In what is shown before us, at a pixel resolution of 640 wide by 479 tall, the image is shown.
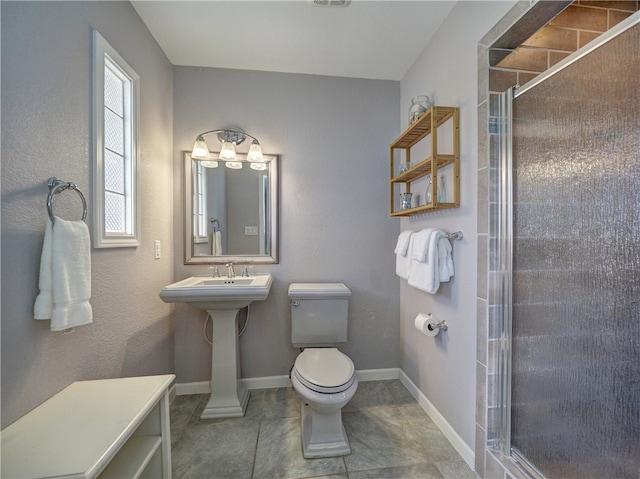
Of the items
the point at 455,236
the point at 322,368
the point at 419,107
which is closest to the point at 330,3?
the point at 419,107

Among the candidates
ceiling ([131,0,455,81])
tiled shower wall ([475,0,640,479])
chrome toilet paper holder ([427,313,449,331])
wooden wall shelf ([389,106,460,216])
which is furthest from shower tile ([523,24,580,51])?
chrome toilet paper holder ([427,313,449,331])

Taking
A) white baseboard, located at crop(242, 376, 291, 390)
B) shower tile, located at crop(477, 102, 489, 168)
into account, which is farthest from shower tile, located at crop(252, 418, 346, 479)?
shower tile, located at crop(477, 102, 489, 168)

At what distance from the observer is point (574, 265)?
960mm

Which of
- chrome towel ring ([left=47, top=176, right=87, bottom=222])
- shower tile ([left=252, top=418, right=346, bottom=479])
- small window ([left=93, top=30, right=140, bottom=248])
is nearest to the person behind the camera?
chrome towel ring ([left=47, top=176, right=87, bottom=222])

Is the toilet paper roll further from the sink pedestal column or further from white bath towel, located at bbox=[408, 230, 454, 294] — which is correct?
the sink pedestal column

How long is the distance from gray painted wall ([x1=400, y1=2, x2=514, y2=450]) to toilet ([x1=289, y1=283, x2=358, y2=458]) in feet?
1.90

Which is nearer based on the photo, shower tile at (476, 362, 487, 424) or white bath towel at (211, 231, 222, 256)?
shower tile at (476, 362, 487, 424)

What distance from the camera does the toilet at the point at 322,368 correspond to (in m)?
1.38

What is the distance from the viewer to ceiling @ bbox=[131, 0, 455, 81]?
1.50m

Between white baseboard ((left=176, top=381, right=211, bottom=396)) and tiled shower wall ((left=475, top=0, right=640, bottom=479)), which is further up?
tiled shower wall ((left=475, top=0, right=640, bottom=479))

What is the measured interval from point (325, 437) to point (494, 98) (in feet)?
6.43

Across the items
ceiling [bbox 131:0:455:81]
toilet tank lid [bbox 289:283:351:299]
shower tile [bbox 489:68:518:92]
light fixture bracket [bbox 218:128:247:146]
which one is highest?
ceiling [bbox 131:0:455:81]

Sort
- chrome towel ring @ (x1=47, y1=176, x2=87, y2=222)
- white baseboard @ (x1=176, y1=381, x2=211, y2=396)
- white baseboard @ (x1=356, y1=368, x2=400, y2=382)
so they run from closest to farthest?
chrome towel ring @ (x1=47, y1=176, x2=87, y2=222) < white baseboard @ (x1=176, y1=381, x2=211, y2=396) < white baseboard @ (x1=356, y1=368, x2=400, y2=382)

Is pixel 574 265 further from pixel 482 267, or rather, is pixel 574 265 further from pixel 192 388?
pixel 192 388
